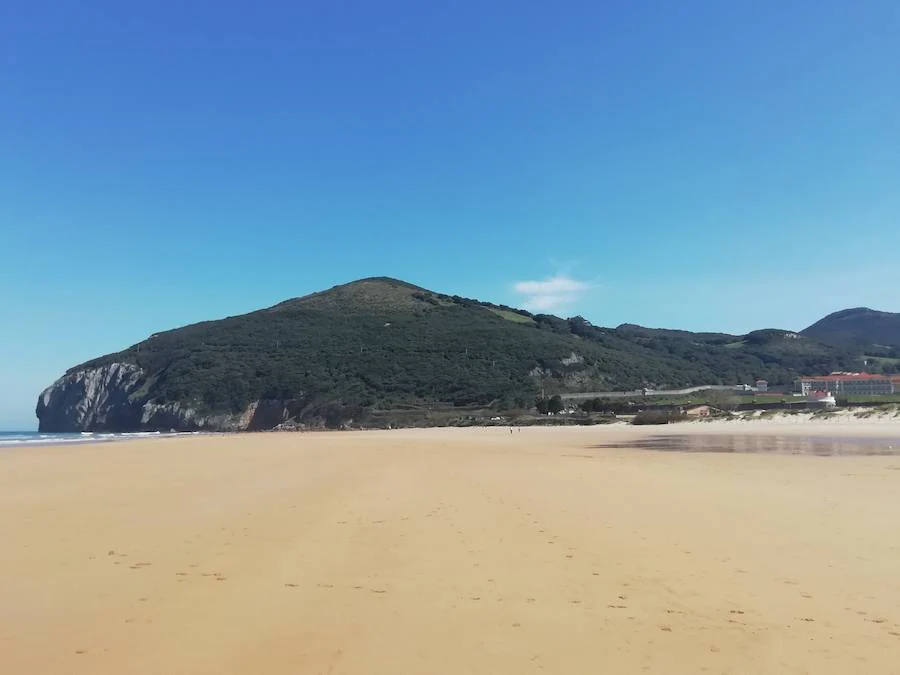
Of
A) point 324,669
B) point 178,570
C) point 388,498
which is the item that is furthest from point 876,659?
point 388,498

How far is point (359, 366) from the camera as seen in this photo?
108312 millimetres

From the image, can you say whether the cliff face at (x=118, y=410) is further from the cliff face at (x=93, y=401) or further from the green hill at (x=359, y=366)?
the green hill at (x=359, y=366)

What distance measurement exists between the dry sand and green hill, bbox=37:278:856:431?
250 ft

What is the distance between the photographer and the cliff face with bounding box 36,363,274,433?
323ft

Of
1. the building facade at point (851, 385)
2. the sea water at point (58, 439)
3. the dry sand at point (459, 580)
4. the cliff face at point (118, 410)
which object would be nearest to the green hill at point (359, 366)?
the cliff face at point (118, 410)

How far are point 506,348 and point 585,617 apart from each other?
109 metres

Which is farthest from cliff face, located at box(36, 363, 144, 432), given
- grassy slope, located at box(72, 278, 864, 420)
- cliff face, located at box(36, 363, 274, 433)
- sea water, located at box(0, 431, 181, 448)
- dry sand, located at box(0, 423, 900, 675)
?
dry sand, located at box(0, 423, 900, 675)

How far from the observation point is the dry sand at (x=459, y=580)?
5.02 metres

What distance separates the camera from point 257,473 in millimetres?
20281

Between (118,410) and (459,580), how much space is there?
123037 mm

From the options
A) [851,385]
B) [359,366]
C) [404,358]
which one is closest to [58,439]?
[359,366]

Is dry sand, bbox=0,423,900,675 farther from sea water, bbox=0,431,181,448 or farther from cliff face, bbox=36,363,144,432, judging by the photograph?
cliff face, bbox=36,363,144,432

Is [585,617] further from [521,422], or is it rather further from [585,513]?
[521,422]

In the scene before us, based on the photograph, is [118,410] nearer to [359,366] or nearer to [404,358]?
[359,366]
